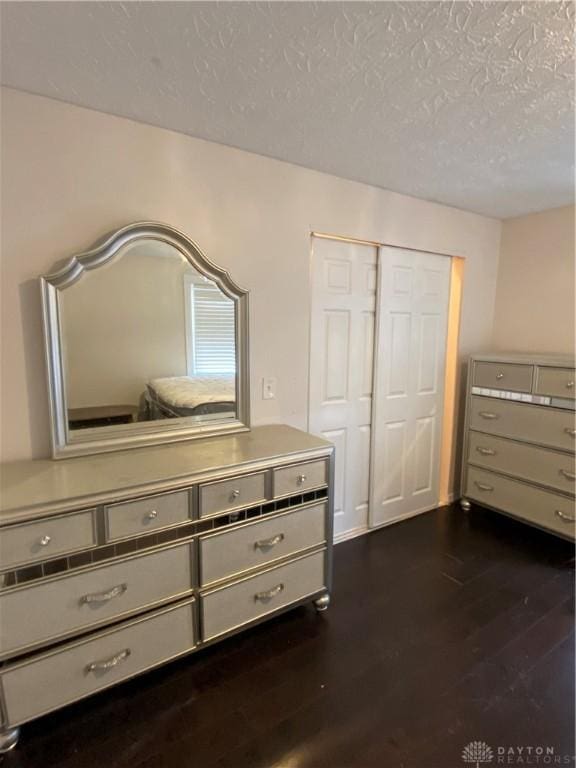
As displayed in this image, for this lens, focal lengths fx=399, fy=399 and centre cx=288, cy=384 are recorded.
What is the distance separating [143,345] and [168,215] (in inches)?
25.1

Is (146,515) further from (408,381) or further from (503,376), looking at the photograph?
(503,376)

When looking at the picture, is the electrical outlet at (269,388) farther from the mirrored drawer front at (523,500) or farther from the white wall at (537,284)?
the white wall at (537,284)

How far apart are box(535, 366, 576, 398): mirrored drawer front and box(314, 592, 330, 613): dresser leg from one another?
1.91m

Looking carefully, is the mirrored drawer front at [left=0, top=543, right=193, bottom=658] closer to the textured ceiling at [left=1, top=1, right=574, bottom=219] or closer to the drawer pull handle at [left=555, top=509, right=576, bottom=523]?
the textured ceiling at [left=1, top=1, right=574, bottom=219]

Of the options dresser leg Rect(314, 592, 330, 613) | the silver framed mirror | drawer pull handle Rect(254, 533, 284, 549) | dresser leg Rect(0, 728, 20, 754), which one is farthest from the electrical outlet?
dresser leg Rect(0, 728, 20, 754)

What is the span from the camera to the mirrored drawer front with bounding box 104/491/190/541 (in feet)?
4.80

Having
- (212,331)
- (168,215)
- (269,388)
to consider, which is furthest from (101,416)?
(168,215)

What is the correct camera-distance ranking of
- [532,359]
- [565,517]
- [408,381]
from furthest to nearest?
[408,381] < [532,359] < [565,517]

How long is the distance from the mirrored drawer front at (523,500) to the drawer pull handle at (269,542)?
1922 mm

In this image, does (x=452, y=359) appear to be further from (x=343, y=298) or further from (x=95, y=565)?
(x=95, y=565)

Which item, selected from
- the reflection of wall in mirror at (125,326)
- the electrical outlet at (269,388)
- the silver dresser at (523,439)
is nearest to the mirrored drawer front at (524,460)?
the silver dresser at (523,439)

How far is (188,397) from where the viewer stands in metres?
2.06

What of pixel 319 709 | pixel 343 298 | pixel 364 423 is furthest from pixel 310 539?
pixel 343 298

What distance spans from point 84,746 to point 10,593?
626 mm
